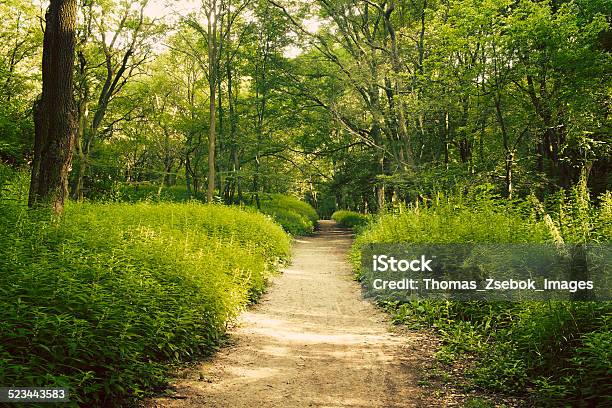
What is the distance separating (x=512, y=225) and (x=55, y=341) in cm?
→ 623

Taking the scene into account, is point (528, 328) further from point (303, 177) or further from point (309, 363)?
point (303, 177)

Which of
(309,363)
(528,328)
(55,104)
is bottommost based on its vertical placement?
(309,363)

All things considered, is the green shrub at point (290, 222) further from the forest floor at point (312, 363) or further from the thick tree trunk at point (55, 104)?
the thick tree trunk at point (55, 104)

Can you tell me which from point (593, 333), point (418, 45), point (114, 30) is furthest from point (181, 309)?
point (114, 30)

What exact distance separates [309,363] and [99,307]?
2.62m

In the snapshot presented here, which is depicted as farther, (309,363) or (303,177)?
(303,177)

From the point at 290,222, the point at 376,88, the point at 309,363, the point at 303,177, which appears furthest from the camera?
the point at 303,177

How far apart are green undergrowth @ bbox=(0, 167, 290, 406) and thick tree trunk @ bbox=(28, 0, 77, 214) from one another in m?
0.61

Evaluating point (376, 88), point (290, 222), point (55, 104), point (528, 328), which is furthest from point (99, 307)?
point (290, 222)

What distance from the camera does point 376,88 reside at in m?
19.0

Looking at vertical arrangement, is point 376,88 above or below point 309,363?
above

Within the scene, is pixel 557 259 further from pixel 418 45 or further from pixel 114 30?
pixel 114 30

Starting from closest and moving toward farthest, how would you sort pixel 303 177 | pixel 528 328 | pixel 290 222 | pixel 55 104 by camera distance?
pixel 528 328 < pixel 55 104 < pixel 290 222 < pixel 303 177

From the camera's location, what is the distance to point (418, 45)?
714 inches
